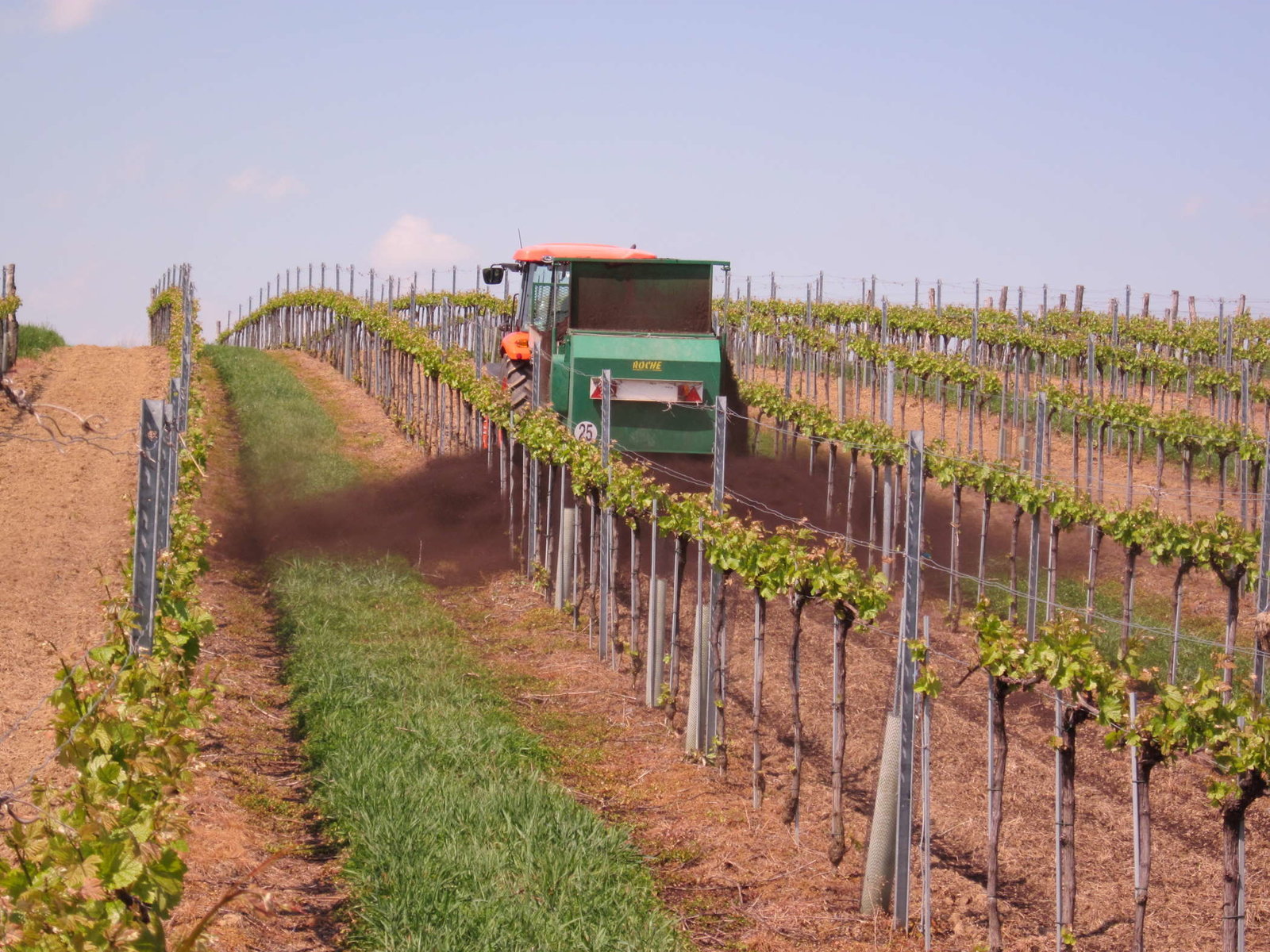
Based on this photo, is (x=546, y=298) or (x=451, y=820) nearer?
(x=451, y=820)

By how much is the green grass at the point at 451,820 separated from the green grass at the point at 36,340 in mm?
22317

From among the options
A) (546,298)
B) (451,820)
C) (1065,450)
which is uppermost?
(546,298)

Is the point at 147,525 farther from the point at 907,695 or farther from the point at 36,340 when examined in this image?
the point at 36,340

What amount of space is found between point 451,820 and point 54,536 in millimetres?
9431

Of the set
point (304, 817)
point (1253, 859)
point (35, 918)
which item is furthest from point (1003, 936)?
point (35, 918)

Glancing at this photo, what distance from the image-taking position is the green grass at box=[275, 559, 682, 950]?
5766 mm

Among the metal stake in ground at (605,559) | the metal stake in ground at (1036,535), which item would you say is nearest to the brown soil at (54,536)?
the metal stake in ground at (605,559)

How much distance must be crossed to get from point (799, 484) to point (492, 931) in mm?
13315

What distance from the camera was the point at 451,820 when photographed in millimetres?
6871

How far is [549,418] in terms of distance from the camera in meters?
14.0

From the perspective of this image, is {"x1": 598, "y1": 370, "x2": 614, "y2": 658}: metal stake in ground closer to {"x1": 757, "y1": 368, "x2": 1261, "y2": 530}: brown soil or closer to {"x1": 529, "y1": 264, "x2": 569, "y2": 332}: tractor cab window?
{"x1": 529, "y1": 264, "x2": 569, "y2": 332}: tractor cab window

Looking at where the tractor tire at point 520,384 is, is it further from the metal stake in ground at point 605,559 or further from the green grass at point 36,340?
the green grass at point 36,340

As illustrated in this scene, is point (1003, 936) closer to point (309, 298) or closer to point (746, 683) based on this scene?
point (746, 683)

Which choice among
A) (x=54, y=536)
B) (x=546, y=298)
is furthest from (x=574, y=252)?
(x=54, y=536)
